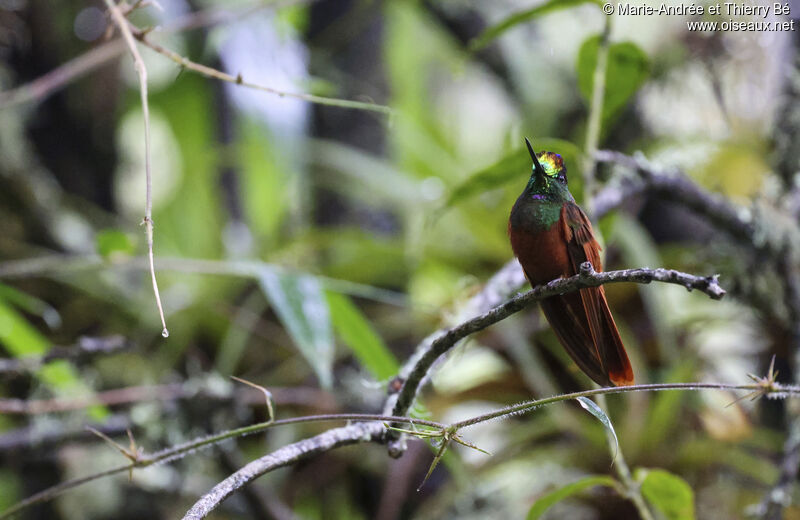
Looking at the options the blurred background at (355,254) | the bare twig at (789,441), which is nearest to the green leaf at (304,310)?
the blurred background at (355,254)

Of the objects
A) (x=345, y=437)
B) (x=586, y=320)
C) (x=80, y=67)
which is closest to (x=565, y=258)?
(x=586, y=320)

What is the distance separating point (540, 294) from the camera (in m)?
0.50

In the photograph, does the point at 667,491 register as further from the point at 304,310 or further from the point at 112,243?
the point at 112,243

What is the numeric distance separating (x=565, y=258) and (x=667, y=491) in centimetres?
35

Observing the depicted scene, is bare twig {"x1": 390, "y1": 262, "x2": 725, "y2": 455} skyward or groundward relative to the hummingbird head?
groundward

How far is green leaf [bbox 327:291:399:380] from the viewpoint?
3.13 ft

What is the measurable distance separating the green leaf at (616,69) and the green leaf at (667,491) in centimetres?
51

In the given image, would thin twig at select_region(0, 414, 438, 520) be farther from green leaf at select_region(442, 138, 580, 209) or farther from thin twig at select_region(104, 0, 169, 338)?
green leaf at select_region(442, 138, 580, 209)

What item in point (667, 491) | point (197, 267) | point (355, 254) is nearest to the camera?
point (667, 491)

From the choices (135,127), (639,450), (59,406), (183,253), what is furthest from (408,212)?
(135,127)

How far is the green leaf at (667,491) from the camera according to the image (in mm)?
745

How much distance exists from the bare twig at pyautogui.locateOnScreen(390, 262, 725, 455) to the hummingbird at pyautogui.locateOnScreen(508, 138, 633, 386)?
2.0 inches

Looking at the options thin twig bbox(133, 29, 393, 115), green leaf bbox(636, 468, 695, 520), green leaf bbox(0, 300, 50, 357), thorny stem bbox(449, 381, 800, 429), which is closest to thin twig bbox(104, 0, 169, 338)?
thin twig bbox(133, 29, 393, 115)

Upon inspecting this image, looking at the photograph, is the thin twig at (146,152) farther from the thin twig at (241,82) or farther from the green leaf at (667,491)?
the green leaf at (667,491)
